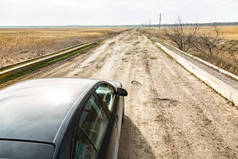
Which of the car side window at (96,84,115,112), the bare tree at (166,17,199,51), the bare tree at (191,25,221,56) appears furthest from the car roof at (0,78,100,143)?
the bare tree at (166,17,199,51)

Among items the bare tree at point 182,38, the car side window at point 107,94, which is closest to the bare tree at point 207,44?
the bare tree at point 182,38

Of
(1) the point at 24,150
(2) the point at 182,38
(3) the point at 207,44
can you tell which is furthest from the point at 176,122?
(2) the point at 182,38

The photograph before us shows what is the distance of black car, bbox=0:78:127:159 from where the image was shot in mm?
1319

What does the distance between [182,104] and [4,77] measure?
819cm

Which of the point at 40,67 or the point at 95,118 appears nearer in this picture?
the point at 95,118

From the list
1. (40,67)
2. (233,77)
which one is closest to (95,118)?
(233,77)

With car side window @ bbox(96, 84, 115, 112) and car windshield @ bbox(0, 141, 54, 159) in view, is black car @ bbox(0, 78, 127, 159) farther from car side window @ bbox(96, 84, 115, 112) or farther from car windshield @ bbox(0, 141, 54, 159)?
car side window @ bbox(96, 84, 115, 112)

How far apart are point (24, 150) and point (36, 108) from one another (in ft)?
1.85

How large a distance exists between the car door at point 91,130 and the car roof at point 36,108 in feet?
0.60

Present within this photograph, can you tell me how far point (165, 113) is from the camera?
475 cm

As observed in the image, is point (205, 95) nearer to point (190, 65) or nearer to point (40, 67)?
point (190, 65)

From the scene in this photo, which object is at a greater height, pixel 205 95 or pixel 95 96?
pixel 95 96

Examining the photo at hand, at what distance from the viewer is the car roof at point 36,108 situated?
1.43 metres

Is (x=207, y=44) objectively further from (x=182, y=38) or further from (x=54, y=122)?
(x=54, y=122)
